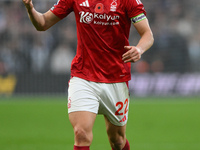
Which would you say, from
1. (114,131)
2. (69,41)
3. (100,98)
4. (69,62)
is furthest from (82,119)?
(69,41)

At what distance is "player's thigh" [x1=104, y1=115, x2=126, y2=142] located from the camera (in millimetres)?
6113

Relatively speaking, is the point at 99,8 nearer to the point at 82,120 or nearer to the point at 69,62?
the point at 82,120

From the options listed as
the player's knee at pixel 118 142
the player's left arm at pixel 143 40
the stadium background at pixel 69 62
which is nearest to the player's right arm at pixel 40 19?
the player's left arm at pixel 143 40

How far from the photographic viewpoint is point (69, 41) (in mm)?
18578

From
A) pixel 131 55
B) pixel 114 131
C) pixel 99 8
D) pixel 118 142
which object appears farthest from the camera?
pixel 118 142

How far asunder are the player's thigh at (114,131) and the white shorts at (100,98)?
73mm

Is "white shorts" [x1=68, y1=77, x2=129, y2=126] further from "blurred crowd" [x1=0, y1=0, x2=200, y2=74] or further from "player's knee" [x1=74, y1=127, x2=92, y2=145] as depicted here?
"blurred crowd" [x1=0, y1=0, x2=200, y2=74]

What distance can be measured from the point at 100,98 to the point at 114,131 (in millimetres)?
638

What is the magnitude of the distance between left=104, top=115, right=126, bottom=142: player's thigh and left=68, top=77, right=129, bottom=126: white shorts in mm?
73

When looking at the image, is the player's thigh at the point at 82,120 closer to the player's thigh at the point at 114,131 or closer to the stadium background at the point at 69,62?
the player's thigh at the point at 114,131

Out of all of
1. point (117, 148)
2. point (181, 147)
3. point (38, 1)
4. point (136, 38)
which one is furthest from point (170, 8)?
point (117, 148)

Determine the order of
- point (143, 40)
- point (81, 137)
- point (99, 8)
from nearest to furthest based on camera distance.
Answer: point (81, 137) → point (143, 40) → point (99, 8)

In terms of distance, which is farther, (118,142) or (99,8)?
(118,142)

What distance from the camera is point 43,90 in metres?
18.2
